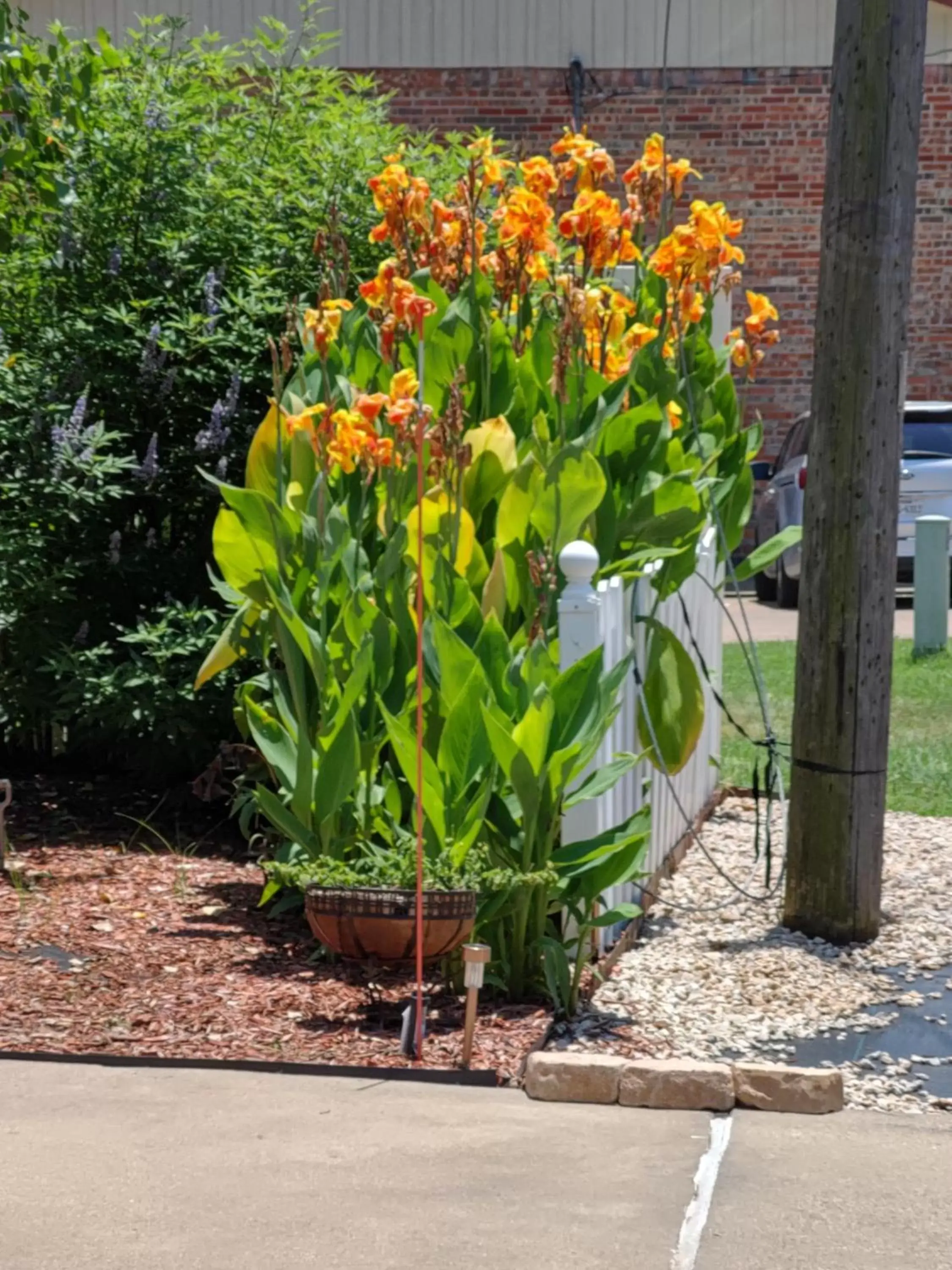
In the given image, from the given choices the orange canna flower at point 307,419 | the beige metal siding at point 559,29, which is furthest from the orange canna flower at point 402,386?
the beige metal siding at point 559,29

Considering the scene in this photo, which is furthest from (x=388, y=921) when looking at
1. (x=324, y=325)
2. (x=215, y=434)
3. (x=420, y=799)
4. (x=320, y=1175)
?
(x=215, y=434)

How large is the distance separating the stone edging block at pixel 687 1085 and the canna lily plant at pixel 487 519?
557 mm

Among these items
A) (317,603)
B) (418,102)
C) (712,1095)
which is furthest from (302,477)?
(418,102)

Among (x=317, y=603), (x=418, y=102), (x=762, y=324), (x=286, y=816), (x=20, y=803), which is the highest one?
(x=418, y=102)

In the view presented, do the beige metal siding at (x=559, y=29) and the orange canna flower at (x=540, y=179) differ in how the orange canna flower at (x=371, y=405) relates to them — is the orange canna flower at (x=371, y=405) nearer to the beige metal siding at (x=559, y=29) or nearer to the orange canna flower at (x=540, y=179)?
the orange canna flower at (x=540, y=179)

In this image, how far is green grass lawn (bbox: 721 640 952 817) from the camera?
318 inches

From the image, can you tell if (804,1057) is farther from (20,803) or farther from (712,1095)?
(20,803)

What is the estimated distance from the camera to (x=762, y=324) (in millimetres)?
6531

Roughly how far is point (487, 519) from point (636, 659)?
0.59 metres

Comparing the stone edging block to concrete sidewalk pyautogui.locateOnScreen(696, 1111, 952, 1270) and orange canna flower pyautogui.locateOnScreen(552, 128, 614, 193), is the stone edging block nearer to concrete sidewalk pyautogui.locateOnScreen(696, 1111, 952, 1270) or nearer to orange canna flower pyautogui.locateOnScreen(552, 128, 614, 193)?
concrete sidewalk pyautogui.locateOnScreen(696, 1111, 952, 1270)

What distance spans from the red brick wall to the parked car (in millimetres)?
2860

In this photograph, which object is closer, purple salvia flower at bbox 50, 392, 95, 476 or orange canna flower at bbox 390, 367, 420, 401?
orange canna flower at bbox 390, 367, 420, 401

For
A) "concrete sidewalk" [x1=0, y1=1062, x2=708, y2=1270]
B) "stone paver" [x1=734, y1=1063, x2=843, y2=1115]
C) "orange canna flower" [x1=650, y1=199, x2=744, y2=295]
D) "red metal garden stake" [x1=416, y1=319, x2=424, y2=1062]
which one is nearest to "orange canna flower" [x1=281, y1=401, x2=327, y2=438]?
"red metal garden stake" [x1=416, y1=319, x2=424, y2=1062]

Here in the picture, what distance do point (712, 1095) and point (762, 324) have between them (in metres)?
3.13
